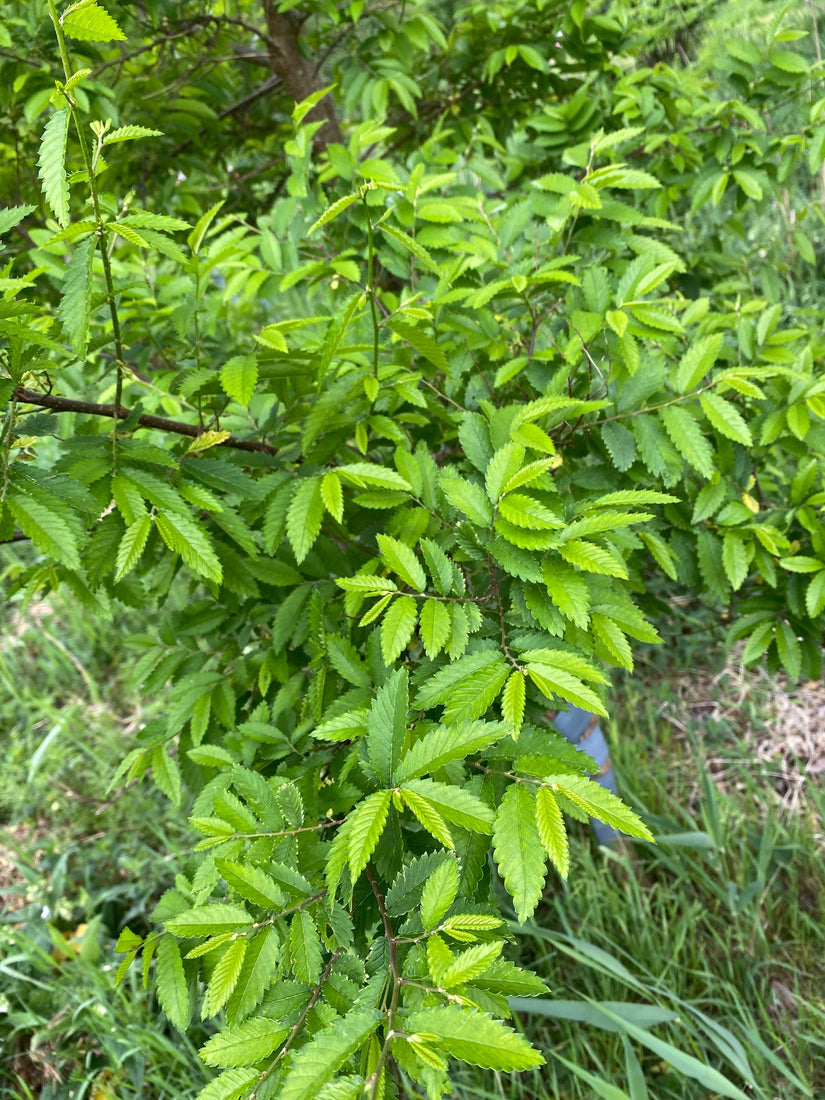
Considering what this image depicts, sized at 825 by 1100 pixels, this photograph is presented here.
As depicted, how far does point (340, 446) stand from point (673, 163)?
1.19 metres

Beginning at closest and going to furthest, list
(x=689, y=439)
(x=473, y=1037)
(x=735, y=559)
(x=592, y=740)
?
(x=473, y=1037), (x=689, y=439), (x=735, y=559), (x=592, y=740)

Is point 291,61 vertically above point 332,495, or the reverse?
point 291,61

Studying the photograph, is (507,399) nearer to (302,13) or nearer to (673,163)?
(673,163)

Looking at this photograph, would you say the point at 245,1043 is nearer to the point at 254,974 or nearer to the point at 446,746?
the point at 254,974

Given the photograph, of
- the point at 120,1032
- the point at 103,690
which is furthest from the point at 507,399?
the point at 103,690

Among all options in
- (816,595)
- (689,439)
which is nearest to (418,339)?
(689,439)

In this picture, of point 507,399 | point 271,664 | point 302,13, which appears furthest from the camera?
point 302,13

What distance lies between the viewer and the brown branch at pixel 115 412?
2.85 feet

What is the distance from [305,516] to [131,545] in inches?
8.5

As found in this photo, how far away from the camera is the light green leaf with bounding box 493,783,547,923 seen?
0.64m

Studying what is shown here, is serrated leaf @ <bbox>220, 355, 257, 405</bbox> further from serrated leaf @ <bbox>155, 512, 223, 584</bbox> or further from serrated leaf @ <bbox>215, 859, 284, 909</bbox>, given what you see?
→ serrated leaf @ <bbox>215, 859, 284, 909</bbox>

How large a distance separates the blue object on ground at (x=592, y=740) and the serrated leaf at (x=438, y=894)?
3.91 feet

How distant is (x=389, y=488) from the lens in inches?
38.4

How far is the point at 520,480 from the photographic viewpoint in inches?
32.3
